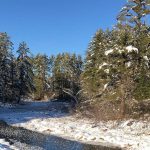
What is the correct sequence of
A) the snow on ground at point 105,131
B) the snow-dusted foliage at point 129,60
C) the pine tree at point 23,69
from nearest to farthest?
the snow on ground at point 105,131 < the snow-dusted foliage at point 129,60 < the pine tree at point 23,69

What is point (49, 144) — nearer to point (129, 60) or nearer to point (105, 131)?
point (105, 131)

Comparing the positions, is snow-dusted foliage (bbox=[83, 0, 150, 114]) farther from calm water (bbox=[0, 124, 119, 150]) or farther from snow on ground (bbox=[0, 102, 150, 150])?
calm water (bbox=[0, 124, 119, 150])

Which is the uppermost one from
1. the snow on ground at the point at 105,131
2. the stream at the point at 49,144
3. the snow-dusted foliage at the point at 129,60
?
the snow-dusted foliage at the point at 129,60

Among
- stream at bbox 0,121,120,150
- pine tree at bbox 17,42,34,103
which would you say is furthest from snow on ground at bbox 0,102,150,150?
pine tree at bbox 17,42,34,103

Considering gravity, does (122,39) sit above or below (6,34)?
below

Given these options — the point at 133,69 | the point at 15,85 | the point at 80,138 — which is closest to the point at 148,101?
the point at 133,69

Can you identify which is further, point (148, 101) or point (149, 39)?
point (148, 101)

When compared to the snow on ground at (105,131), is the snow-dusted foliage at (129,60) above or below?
above

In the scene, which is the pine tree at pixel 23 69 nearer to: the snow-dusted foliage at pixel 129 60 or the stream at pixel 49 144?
the snow-dusted foliage at pixel 129 60

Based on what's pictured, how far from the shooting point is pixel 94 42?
52562 mm

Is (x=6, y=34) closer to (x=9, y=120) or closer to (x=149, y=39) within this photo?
(x=9, y=120)

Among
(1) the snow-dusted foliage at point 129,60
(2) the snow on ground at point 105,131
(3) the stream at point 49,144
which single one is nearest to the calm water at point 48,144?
(3) the stream at point 49,144

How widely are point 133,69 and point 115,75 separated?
177cm

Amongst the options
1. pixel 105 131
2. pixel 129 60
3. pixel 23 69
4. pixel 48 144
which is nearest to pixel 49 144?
pixel 48 144
